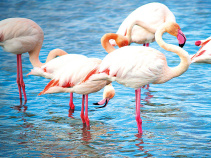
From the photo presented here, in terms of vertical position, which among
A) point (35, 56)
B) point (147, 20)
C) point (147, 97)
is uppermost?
point (147, 20)

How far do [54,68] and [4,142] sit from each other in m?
1.32

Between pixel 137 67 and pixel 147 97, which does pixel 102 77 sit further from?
pixel 147 97

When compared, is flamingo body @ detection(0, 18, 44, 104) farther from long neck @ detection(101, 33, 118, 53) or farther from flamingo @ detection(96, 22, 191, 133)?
flamingo @ detection(96, 22, 191, 133)

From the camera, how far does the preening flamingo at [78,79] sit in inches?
231

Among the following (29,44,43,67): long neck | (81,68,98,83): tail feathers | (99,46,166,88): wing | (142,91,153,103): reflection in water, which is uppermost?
(99,46,166,88): wing

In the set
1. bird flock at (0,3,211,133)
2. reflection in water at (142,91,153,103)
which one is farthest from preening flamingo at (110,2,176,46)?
reflection in water at (142,91,153,103)

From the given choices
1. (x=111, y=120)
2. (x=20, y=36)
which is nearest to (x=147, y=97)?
(x=111, y=120)

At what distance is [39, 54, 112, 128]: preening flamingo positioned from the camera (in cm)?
587

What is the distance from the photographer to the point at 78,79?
19.6 ft

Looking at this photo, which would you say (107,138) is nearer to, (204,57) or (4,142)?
(4,142)

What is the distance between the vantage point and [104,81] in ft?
19.4

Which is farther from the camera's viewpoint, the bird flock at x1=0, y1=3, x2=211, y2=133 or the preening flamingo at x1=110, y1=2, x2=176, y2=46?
the preening flamingo at x1=110, y1=2, x2=176, y2=46

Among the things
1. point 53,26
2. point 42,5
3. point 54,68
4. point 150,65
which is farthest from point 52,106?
point 42,5

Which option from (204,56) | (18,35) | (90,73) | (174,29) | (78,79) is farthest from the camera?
(18,35)
